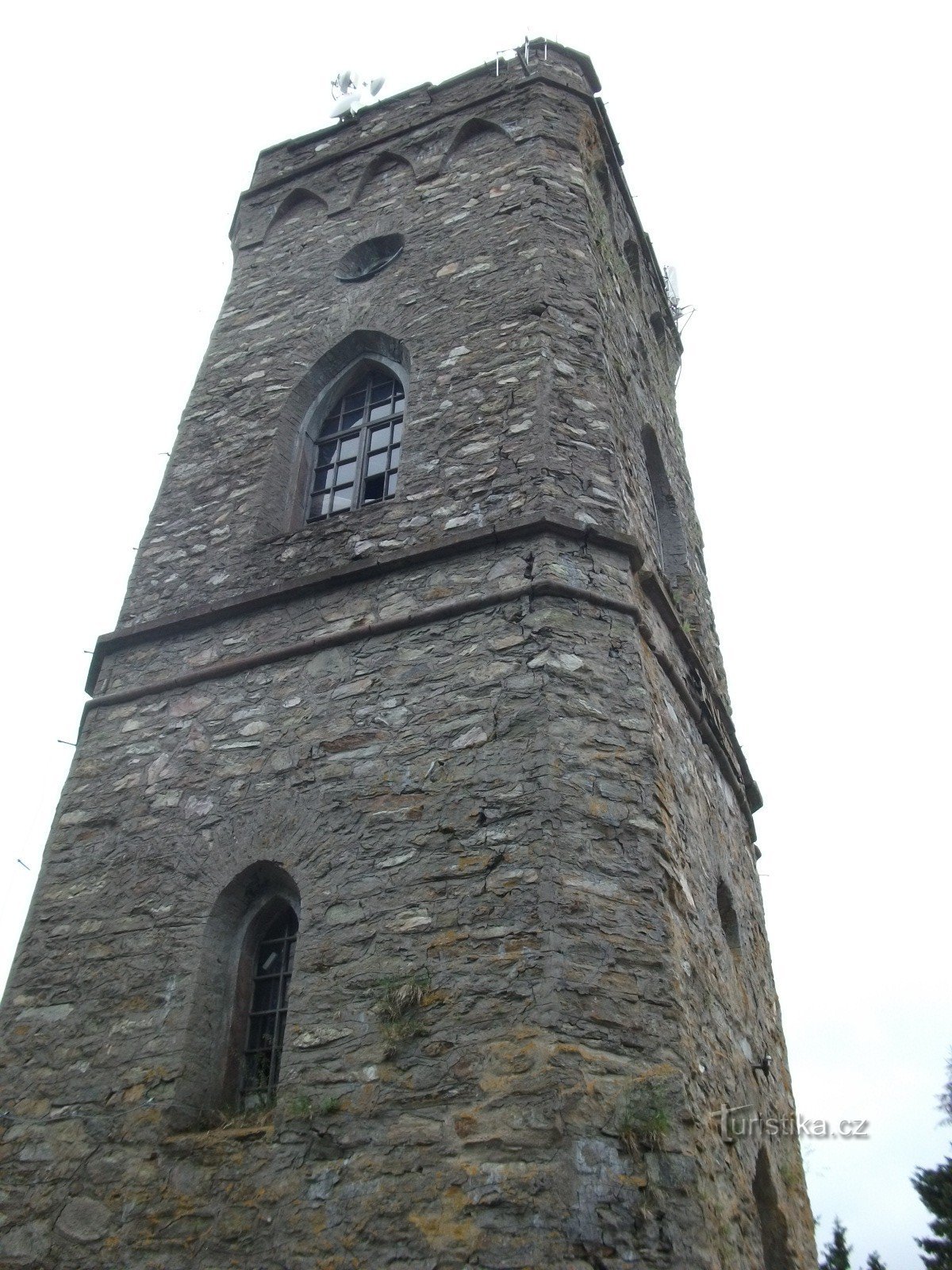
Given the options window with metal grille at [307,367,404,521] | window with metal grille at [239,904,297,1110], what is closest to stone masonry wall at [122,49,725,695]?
window with metal grille at [307,367,404,521]

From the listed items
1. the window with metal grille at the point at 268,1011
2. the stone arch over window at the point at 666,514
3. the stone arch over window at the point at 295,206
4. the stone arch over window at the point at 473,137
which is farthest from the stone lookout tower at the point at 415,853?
the stone arch over window at the point at 295,206

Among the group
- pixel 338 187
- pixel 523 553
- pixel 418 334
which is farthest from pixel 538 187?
pixel 523 553

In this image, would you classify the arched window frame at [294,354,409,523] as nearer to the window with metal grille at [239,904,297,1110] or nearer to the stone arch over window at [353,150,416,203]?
the stone arch over window at [353,150,416,203]

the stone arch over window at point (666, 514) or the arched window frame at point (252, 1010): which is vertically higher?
the stone arch over window at point (666, 514)

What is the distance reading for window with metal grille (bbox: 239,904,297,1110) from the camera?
572cm

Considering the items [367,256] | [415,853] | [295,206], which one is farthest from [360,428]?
[415,853]

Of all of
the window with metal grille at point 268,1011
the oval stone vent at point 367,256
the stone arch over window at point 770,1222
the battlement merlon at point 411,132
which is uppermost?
the battlement merlon at point 411,132

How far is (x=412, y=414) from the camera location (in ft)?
26.9

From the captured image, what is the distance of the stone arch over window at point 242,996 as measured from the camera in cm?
566

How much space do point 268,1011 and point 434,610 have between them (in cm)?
240

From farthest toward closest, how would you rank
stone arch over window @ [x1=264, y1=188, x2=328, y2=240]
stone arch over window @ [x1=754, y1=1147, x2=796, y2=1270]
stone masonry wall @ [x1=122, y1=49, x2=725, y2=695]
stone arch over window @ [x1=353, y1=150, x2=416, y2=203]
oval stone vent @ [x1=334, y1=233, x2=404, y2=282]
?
stone arch over window @ [x1=264, y1=188, x2=328, y2=240] < stone arch over window @ [x1=353, y1=150, x2=416, y2=203] < oval stone vent @ [x1=334, y1=233, x2=404, y2=282] < stone masonry wall @ [x1=122, y1=49, x2=725, y2=695] < stone arch over window @ [x1=754, y1=1147, x2=796, y2=1270]

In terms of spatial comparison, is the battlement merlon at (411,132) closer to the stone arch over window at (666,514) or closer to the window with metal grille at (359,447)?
the window with metal grille at (359,447)

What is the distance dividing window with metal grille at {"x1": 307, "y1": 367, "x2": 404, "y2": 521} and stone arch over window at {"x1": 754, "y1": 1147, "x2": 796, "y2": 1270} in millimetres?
5050

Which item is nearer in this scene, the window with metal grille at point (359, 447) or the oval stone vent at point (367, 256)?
the window with metal grille at point (359, 447)
